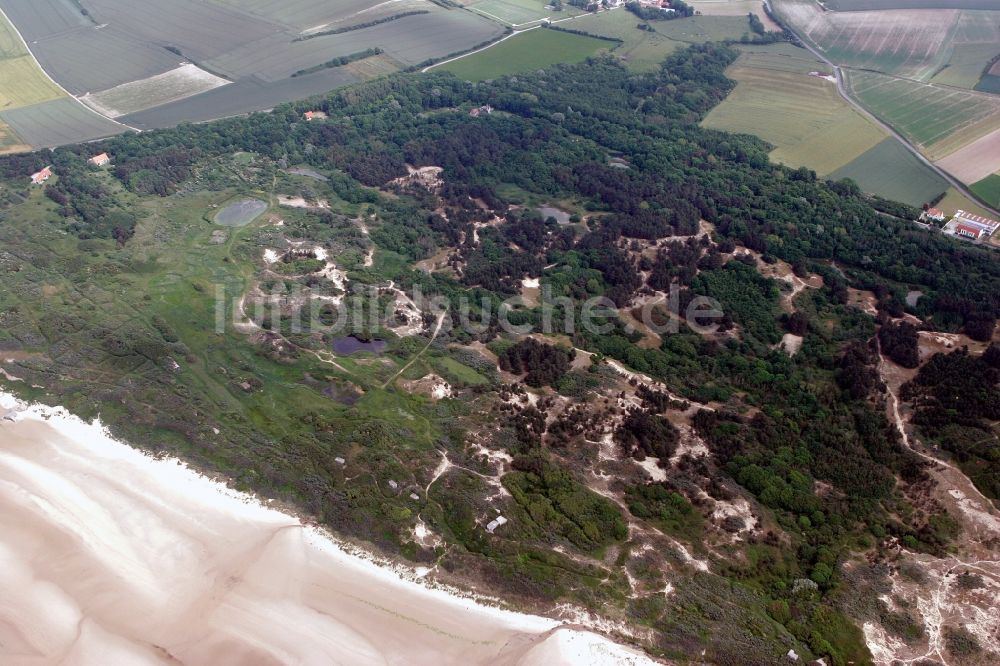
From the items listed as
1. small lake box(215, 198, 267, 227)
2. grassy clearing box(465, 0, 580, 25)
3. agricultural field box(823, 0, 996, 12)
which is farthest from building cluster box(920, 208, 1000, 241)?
grassy clearing box(465, 0, 580, 25)

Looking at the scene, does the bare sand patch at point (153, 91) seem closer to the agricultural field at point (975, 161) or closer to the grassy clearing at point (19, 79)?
the grassy clearing at point (19, 79)

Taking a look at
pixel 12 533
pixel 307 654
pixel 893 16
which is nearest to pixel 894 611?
pixel 307 654

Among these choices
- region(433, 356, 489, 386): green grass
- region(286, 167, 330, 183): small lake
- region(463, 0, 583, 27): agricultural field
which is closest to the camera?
region(433, 356, 489, 386): green grass

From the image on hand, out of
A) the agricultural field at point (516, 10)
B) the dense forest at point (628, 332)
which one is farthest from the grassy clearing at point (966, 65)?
the agricultural field at point (516, 10)

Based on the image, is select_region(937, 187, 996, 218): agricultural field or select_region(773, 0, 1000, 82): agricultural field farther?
select_region(773, 0, 1000, 82): agricultural field

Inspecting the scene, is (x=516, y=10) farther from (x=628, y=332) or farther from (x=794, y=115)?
(x=628, y=332)

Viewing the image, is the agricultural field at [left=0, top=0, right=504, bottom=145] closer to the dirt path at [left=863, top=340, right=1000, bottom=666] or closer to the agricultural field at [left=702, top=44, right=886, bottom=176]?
the agricultural field at [left=702, top=44, right=886, bottom=176]

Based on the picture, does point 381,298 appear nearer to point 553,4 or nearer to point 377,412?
point 377,412
